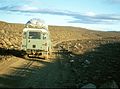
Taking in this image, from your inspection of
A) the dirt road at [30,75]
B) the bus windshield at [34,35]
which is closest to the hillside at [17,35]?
the bus windshield at [34,35]

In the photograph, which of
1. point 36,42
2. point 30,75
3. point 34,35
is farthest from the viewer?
point 34,35

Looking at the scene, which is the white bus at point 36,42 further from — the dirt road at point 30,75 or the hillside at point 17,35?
the hillside at point 17,35

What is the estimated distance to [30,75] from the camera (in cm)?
2127

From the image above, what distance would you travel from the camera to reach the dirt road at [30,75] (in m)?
18.2

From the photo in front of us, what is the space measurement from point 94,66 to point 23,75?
624cm

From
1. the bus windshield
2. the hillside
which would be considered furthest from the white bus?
the hillside

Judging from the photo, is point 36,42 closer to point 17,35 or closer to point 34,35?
point 34,35

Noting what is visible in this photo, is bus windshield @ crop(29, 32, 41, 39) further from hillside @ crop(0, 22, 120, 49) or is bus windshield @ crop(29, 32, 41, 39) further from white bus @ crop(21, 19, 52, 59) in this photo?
hillside @ crop(0, 22, 120, 49)

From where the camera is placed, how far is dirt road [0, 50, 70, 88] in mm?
18220

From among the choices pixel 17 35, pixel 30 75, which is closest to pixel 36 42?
pixel 30 75

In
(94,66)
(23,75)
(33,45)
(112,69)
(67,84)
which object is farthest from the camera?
(33,45)

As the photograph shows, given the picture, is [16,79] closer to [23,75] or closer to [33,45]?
[23,75]

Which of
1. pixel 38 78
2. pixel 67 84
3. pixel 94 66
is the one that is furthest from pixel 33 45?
pixel 67 84

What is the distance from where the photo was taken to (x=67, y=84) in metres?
18.4
